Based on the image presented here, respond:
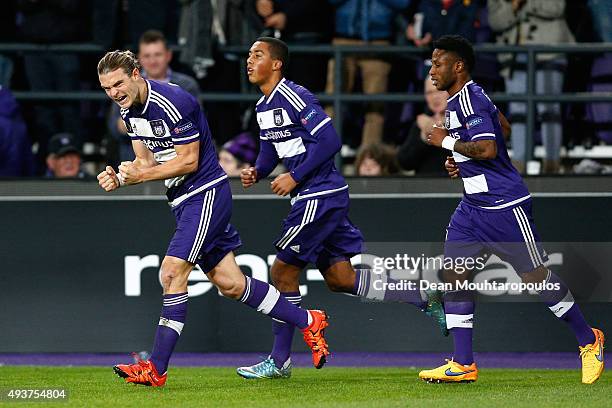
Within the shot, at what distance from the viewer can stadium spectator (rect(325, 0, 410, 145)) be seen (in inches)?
502

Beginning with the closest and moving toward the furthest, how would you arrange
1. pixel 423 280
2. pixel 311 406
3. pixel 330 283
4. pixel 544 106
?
pixel 311 406, pixel 330 283, pixel 423 280, pixel 544 106

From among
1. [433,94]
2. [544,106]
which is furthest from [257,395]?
[544,106]

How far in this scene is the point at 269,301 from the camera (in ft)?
30.4

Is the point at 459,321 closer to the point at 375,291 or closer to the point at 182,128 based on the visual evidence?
the point at 375,291

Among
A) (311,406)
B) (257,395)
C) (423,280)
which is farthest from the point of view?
(423,280)

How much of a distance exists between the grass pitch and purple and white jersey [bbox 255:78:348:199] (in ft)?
4.56

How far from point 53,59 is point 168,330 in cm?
482

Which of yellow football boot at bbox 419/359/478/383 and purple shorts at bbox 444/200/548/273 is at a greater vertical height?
purple shorts at bbox 444/200/548/273

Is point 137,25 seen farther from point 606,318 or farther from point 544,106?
point 606,318

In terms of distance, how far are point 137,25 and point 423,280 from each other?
3.72 meters

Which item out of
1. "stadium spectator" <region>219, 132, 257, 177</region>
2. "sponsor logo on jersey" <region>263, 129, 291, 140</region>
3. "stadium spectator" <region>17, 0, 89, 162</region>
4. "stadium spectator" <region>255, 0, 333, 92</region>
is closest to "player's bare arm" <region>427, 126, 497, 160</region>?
"sponsor logo on jersey" <region>263, 129, 291, 140</region>

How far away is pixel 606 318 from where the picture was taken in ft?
38.6

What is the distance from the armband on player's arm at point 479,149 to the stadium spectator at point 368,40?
3.78 metres

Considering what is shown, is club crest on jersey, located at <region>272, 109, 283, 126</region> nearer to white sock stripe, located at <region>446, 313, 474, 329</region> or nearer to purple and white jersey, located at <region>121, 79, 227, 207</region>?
purple and white jersey, located at <region>121, 79, 227, 207</region>
